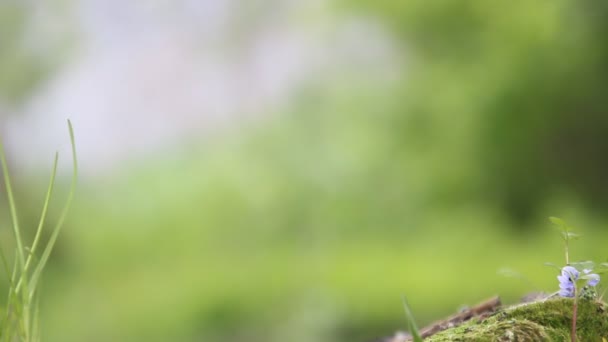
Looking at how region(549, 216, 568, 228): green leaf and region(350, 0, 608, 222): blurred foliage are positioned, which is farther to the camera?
region(350, 0, 608, 222): blurred foliage

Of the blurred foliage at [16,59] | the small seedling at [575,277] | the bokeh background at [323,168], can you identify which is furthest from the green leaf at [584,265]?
the blurred foliage at [16,59]

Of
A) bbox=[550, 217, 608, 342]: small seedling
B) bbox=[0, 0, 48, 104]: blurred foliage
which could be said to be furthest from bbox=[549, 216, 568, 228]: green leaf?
bbox=[0, 0, 48, 104]: blurred foliage

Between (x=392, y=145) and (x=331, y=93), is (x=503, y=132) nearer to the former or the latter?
(x=392, y=145)

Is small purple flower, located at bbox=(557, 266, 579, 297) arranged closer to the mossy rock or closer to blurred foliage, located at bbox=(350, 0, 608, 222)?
the mossy rock

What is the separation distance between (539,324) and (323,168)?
237 cm

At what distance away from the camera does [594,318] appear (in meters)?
0.55

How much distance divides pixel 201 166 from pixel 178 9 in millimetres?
817

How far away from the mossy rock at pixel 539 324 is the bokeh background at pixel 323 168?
1.77 m

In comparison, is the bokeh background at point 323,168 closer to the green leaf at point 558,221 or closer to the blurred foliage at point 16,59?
the blurred foliage at point 16,59

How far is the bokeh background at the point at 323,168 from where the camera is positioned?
2518 mm

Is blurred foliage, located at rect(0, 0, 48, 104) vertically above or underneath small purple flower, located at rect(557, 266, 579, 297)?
above

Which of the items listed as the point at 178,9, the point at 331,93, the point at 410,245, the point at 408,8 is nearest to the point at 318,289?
the point at 410,245

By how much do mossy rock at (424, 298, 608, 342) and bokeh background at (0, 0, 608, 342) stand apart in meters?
1.77

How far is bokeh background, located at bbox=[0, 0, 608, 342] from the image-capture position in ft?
8.26
